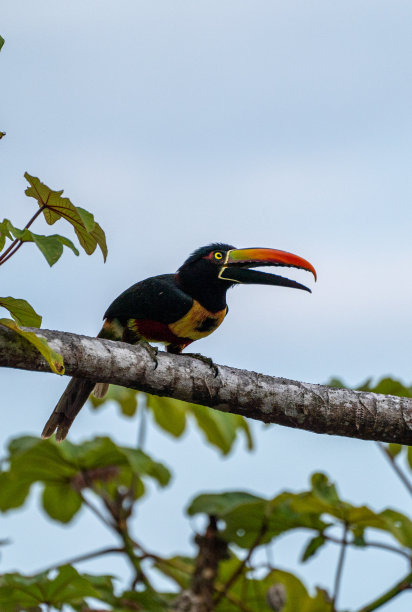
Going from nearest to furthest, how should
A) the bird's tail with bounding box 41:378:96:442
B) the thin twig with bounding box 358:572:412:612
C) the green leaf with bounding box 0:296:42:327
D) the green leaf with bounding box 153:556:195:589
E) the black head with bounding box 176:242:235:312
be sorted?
1. the green leaf with bounding box 0:296:42:327
2. the thin twig with bounding box 358:572:412:612
3. the green leaf with bounding box 153:556:195:589
4. the bird's tail with bounding box 41:378:96:442
5. the black head with bounding box 176:242:235:312

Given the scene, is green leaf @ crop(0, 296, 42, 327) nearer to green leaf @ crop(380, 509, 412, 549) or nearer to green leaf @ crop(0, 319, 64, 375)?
green leaf @ crop(0, 319, 64, 375)

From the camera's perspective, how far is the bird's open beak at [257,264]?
192 inches

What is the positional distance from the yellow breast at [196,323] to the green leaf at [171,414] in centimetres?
44

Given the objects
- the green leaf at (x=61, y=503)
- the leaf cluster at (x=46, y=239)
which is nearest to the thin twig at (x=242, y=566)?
the green leaf at (x=61, y=503)

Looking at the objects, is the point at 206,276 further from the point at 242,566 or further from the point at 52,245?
the point at 52,245

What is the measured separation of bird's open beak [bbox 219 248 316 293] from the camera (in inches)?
192

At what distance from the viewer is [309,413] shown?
3.63m

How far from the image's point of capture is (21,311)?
9.70 feet

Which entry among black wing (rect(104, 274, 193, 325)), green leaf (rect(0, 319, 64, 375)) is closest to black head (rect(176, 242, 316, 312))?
black wing (rect(104, 274, 193, 325))

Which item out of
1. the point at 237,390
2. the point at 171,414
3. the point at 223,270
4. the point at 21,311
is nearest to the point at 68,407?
the point at 171,414

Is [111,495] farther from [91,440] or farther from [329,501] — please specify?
[329,501]

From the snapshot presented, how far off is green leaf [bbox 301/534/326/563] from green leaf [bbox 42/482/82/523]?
1392mm

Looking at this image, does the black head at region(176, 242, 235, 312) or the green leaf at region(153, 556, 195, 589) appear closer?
the green leaf at region(153, 556, 195, 589)

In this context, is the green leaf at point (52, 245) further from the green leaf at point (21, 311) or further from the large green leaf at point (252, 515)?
the large green leaf at point (252, 515)
